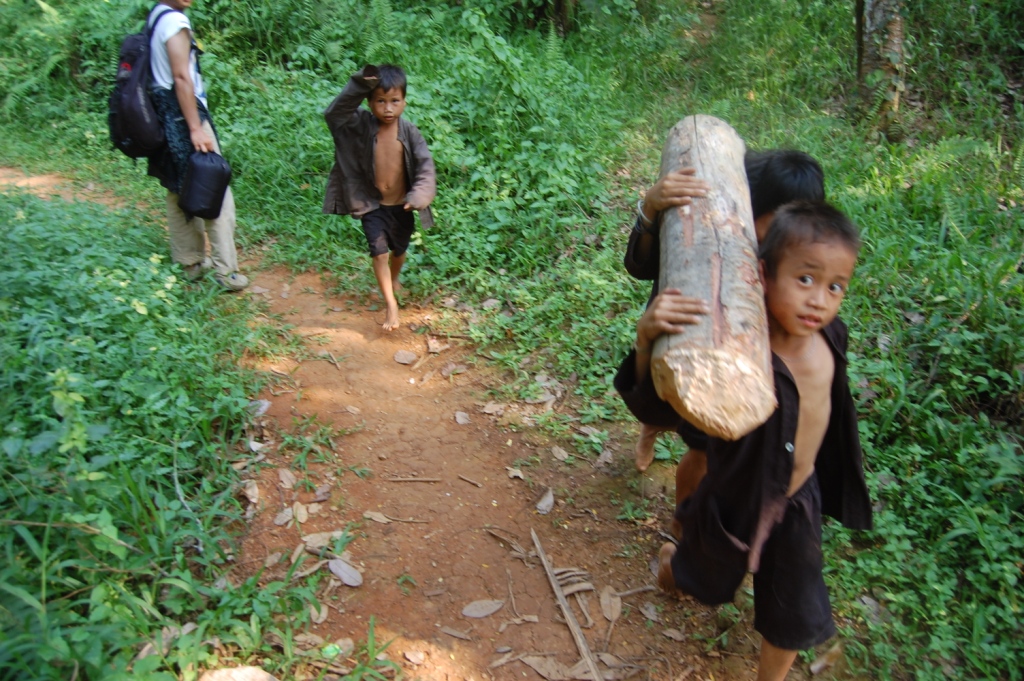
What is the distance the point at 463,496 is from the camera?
364 cm

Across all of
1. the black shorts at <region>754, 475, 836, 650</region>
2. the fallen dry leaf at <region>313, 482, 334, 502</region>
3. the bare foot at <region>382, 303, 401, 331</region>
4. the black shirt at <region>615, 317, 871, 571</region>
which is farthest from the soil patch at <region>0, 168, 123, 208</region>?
the black shorts at <region>754, 475, 836, 650</region>

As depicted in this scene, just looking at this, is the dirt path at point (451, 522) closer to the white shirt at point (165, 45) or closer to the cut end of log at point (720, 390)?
the cut end of log at point (720, 390)

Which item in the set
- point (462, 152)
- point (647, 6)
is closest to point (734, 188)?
point (462, 152)

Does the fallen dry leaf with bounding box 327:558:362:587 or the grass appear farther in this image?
the fallen dry leaf with bounding box 327:558:362:587

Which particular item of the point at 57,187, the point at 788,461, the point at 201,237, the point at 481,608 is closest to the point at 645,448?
the point at 481,608

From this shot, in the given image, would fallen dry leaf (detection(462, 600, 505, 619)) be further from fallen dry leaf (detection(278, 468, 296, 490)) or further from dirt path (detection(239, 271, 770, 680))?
fallen dry leaf (detection(278, 468, 296, 490))

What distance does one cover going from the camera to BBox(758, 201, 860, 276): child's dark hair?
211 cm

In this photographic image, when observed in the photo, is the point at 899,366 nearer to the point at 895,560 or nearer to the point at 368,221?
the point at 895,560

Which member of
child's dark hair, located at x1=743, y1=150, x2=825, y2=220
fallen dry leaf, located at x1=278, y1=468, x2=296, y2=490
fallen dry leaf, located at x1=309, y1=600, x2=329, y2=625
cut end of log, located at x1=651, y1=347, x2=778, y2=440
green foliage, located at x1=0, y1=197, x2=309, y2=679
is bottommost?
fallen dry leaf, located at x1=309, y1=600, x2=329, y2=625

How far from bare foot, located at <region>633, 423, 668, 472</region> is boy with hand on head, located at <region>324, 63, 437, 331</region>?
6.67 feet

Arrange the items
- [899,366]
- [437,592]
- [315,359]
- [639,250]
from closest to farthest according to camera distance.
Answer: [639,250] → [437,592] → [899,366] → [315,359]

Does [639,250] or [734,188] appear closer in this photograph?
[734,188]

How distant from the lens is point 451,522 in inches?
137

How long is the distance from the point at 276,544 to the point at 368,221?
232 centimetres
